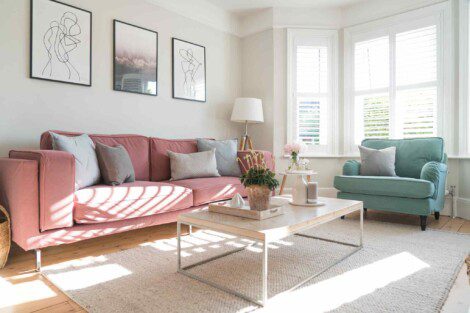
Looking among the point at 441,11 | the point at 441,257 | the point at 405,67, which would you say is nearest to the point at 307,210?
the point at 441,257

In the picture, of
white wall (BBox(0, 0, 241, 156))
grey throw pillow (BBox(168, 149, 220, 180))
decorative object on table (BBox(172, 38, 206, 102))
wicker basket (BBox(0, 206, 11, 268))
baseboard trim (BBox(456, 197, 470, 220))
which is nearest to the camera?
wicker basket (BBox(0, 206, 11, 268))

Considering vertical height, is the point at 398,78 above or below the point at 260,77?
below

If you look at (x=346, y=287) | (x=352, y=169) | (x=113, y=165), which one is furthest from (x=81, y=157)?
(x=352, y=169)

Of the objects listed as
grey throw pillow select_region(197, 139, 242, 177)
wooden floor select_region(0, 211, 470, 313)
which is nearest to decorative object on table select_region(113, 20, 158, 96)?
grey throw pillow select_region(197, 139, 242, 177)

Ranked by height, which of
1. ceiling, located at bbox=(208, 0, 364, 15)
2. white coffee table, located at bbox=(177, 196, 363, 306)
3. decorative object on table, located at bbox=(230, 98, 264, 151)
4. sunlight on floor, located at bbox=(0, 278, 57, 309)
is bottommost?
sunlight on floor, located at bbox=(0, 278, 57, 309)

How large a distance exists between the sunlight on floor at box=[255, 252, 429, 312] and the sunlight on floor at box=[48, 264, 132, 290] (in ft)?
3.23

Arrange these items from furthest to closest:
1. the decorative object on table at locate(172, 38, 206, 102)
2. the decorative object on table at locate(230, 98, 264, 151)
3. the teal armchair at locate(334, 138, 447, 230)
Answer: the decorative object on table at locate(230, 98, 264, 151) < the decorative object on table at locate(172, 38, 206, 102) < the teal armchair at locate(334, 138, 447, 230)

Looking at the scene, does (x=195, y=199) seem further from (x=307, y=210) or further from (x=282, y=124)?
(x=282, y=124)

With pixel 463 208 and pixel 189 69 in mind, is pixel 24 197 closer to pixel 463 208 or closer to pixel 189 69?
pixel 189 69

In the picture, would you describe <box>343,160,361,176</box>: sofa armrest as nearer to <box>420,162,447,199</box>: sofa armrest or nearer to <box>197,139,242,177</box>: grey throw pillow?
<box>420,162,447,199</box>: sofa armrest

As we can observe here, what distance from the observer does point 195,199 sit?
289cm

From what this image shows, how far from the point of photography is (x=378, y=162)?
143 inches

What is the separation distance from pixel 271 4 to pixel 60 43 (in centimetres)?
282

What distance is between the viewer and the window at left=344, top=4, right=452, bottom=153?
3857mm
